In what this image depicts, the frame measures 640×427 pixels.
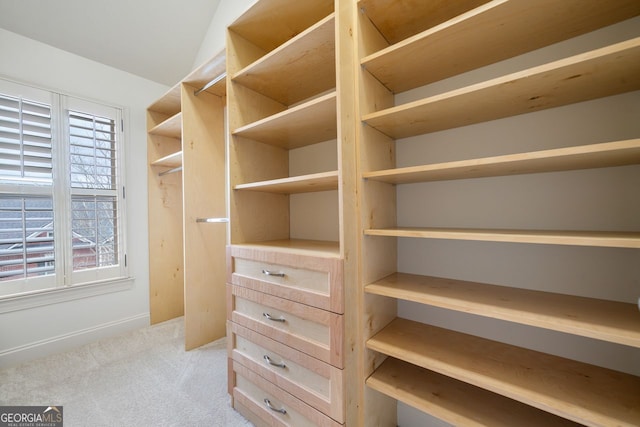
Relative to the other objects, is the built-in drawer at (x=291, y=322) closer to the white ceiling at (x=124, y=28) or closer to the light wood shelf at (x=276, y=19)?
the light wood shelf at (x=276, y=19)

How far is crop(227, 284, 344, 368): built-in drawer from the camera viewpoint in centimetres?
104

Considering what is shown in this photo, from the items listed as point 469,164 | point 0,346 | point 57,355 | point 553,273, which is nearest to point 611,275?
point 553,273

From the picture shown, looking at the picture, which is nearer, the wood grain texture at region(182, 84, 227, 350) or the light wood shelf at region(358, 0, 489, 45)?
the light wood shelf at region(358, 0, 489, 45)

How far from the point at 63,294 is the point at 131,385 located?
1125 millimetres

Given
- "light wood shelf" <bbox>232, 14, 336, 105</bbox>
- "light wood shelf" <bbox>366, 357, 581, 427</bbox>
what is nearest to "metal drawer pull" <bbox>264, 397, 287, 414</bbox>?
"light wood shelf" <bbox>366, 357, 581, 427</bbox>

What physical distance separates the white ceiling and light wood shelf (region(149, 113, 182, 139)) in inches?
22.1

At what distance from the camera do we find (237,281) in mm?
1427

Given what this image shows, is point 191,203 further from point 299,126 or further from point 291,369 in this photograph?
point 291,369

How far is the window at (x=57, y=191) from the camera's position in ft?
6.29

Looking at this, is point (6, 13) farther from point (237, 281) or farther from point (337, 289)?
point (337, 289)

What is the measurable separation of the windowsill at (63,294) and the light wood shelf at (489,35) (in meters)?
2.82

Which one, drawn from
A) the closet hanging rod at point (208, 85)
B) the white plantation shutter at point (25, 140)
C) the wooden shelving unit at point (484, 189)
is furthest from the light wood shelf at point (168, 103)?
the wooden shelving unit at point (484, 189)

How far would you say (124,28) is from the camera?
222 centimetres

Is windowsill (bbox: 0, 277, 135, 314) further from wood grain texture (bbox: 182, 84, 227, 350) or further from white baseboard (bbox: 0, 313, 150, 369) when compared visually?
wood grain texture (bbox: 182, 84, 227, 350)
